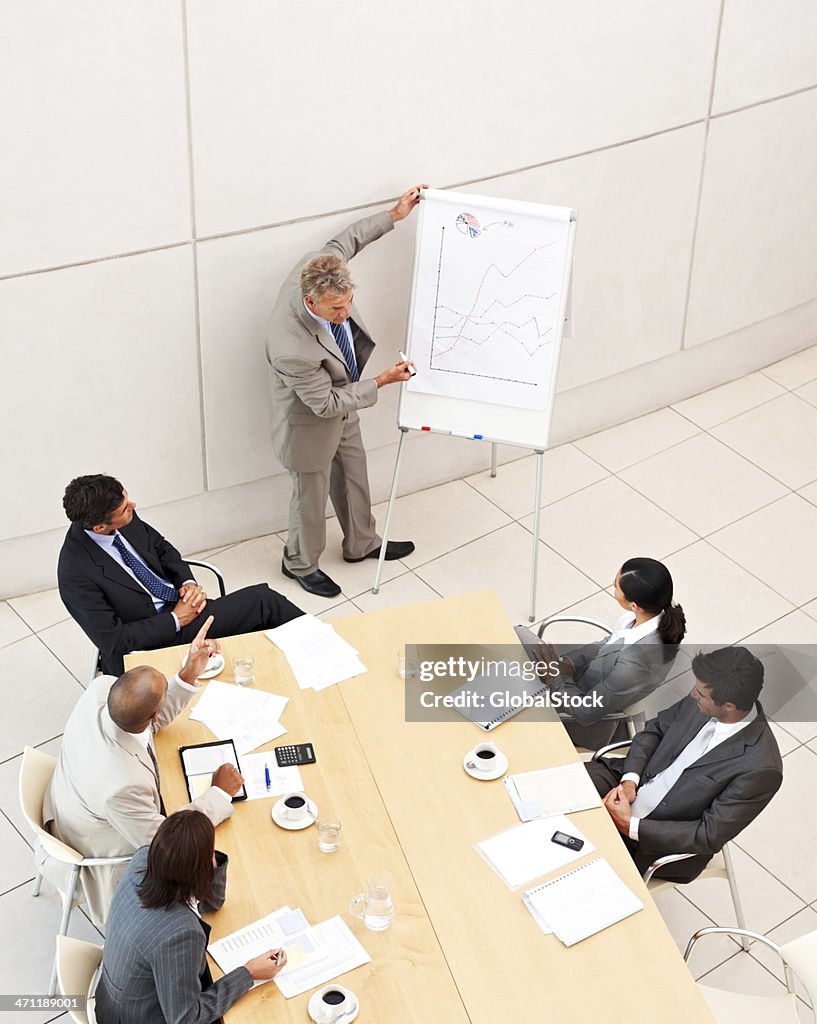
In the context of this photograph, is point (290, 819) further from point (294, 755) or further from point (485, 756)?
point (485, 756)

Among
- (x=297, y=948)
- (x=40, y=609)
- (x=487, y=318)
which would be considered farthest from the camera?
(x=40, y=609)

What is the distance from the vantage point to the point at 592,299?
250 inches

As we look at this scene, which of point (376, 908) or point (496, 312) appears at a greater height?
point (496, 312)

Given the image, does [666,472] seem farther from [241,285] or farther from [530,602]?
[241,285]

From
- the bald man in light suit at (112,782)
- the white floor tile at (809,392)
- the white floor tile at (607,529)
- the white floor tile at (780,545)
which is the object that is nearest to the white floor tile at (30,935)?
the bald man in light suit at (112,782)

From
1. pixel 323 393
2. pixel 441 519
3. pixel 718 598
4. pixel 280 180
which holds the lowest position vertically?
pixel 718 598

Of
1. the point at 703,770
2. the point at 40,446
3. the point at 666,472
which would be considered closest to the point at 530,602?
the point at 666,472

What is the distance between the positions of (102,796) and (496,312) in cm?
274

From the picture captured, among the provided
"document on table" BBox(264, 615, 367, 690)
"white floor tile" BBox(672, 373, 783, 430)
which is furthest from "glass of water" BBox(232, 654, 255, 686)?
"white floor tile" BBox(672, 373, 783, 430)

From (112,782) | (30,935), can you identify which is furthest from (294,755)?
(30,935)

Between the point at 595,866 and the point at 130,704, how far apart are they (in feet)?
4.75

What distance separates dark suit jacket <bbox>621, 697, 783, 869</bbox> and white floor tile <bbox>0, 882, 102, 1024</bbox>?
1.96 meters

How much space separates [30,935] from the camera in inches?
168

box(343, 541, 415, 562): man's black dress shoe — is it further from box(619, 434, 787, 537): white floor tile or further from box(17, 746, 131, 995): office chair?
box(17, 746, 131, 995): office chair
